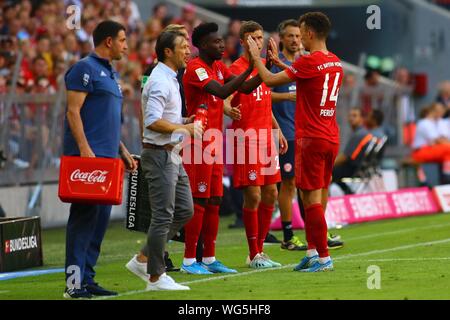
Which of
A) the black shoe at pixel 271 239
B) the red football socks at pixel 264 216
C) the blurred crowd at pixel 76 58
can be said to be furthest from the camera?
the blurred crowd at pixel 76 58

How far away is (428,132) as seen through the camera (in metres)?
24.9

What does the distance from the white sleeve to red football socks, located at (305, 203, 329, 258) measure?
84.1 inches

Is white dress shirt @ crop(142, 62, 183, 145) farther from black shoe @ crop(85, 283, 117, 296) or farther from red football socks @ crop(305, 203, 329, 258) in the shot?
red football socks @ crop(305, 203, 329, 258)

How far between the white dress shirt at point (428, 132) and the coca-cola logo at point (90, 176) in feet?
50.0

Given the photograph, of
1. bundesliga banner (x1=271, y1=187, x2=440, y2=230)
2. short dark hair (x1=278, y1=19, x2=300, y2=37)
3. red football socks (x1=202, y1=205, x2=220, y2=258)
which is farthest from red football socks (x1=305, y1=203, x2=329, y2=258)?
bundesliga banner (x1=271, y1=187, x2=440, y2=230)

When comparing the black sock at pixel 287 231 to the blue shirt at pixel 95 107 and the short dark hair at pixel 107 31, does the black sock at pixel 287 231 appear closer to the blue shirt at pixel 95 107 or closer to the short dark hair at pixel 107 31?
the blue shirt at pixel 95 107

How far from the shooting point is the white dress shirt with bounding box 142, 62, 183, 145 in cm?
1052

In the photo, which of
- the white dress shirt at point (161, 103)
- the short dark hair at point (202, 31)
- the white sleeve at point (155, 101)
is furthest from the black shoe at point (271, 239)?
the white sleeve at point (155, 101)

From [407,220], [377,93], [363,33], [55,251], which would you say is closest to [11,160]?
[55,251]

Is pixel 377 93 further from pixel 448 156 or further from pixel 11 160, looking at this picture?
pixel 11 160

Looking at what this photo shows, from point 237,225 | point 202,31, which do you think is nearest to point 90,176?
point 202,31

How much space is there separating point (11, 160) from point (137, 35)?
21.0ft

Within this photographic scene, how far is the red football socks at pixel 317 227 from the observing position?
39.2 feet

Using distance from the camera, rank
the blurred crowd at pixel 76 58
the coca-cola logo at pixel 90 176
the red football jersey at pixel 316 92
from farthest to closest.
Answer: the blurred crowd at pixel 76 58, the red football jersey at pixel 316 92, the coca-cola logo at pixel 90 176
